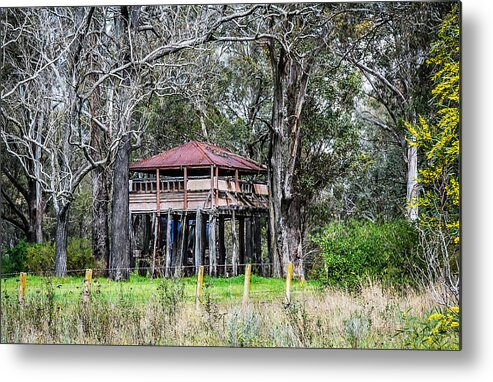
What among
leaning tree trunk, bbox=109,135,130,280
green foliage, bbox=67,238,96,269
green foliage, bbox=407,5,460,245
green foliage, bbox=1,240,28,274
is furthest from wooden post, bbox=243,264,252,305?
green foliage, bbox=1,240,28,274

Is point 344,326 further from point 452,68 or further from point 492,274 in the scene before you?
point 452,68

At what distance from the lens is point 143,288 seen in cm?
805

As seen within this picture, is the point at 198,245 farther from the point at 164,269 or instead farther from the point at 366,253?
the point at 366,253

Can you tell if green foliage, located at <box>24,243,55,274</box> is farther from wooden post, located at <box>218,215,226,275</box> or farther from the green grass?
wooden post, located at <box>218,215,226,275</box>

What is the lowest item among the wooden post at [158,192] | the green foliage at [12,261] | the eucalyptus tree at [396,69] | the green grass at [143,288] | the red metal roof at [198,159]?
the green grass at [143,288]

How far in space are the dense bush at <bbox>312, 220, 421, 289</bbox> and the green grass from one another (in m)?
0.24

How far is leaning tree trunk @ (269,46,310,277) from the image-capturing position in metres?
7.96

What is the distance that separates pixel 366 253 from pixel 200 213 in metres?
1.42

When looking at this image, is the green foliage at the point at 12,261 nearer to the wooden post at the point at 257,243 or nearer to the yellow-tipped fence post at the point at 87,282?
the yellow-tipped fence post at the point at 87,282

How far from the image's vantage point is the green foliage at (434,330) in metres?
7.44

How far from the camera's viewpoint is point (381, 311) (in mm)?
7684

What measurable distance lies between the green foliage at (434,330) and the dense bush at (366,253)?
Answer: 313mm

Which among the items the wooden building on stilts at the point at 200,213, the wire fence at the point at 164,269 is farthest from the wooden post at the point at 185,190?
the wire fence at the point at 164,269

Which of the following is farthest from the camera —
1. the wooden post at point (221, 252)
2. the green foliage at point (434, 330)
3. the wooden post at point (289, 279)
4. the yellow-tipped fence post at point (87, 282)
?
the yellow-tipped fence post at point (87, 282)
